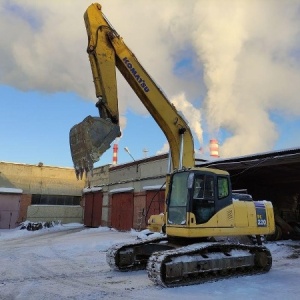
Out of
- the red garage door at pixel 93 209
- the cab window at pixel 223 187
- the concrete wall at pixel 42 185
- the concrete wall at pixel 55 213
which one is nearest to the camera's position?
the cab window at pixel 223 187

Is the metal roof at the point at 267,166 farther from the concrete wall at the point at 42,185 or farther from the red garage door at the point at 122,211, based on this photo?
the concrete wall at the point at 42,185

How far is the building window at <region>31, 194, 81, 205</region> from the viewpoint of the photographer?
110 ft

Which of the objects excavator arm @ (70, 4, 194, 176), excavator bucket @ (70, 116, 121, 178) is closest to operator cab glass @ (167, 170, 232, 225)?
excavator arm @ (70, 4, 194, 176)

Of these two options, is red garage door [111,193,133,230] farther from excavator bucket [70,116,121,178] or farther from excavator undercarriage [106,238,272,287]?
A: excavator bucket [70,116,121,178]

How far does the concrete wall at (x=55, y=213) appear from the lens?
32.7 meters

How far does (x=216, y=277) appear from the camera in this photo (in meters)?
8.66

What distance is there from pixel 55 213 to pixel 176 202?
88.4 feet

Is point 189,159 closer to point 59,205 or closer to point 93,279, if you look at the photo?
point 93,279

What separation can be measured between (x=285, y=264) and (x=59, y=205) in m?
26.6

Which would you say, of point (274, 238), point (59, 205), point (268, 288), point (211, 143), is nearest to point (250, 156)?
point (274, 238)

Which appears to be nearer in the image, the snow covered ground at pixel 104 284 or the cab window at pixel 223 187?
the snow covered ground at pixel 104 284

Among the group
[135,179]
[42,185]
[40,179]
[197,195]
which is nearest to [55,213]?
[42,185]

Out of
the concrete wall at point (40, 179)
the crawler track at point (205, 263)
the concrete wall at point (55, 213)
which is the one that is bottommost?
the crawler track at point (205, 263)

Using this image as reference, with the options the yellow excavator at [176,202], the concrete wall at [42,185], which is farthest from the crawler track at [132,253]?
the concrete wall at [42,185]
